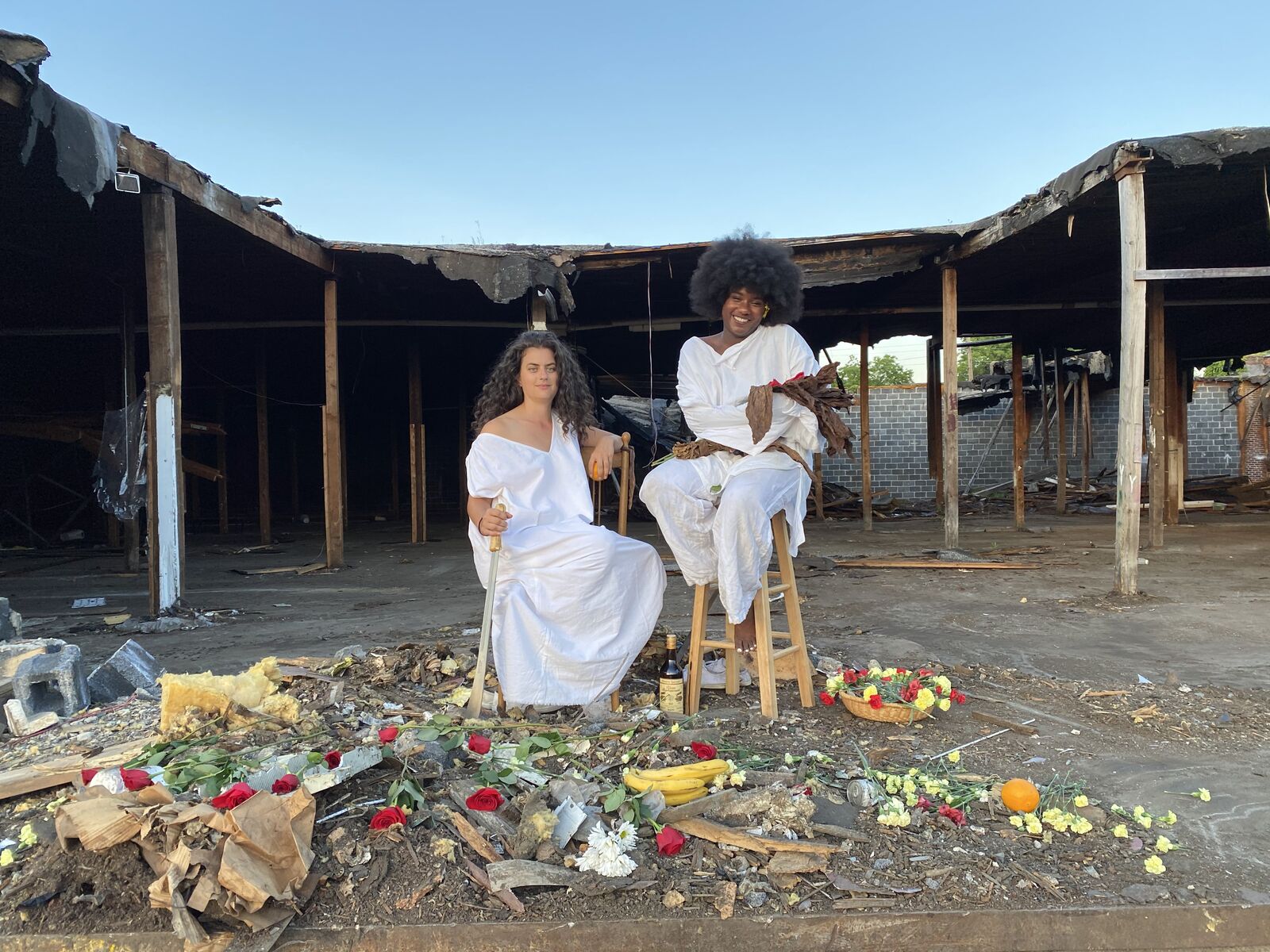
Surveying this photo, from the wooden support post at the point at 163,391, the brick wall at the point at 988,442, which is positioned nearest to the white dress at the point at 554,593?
the wooden support post at the point at 163,391

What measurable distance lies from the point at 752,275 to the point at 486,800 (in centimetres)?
251

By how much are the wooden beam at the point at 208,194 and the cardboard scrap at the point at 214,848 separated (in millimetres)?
4735

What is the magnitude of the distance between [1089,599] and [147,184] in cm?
766

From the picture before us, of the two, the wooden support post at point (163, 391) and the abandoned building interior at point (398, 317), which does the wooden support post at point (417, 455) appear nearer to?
the abandoned building interior at point (398, 317)

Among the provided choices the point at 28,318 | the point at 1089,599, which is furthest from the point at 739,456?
the point at 28,318

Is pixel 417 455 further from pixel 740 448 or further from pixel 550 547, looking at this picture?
pixel 740 448

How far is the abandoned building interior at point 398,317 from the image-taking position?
5934 millimetres

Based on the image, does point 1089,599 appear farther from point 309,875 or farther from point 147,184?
point 147,184

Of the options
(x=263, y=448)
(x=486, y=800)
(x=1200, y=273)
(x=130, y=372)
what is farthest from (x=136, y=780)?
(x=263, y=448)

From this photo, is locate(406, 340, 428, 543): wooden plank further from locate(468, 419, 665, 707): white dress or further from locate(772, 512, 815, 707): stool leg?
locate(772, 512, 815, 707): stool leg

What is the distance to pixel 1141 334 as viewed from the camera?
A: 20.1 feet

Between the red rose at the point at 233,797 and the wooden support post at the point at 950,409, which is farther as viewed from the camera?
the wooden support post at the point at 950,409

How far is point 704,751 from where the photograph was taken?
2.77 m

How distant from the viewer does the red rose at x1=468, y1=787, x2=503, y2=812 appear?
2381 millimetres
